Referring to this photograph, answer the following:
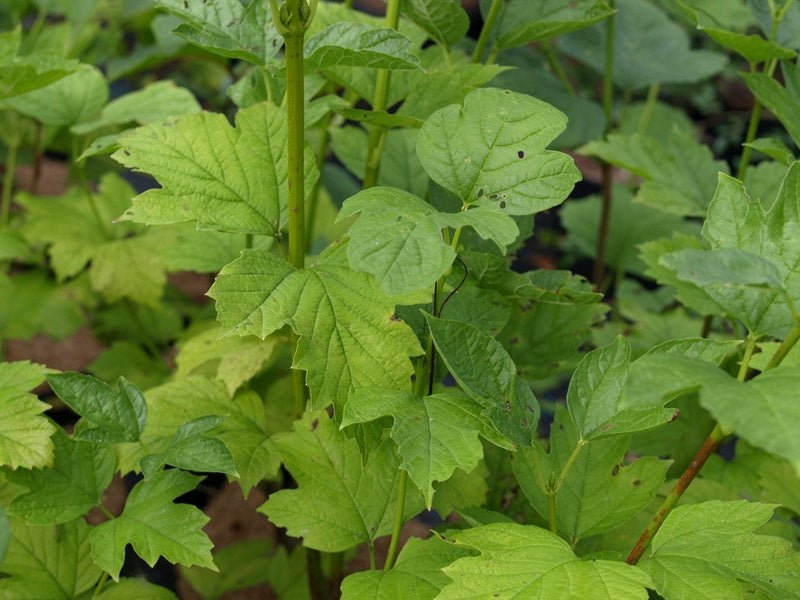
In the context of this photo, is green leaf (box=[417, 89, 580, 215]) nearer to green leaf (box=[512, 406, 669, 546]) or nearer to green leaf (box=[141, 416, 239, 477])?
green leaf (box=[512, 406, 669, 546])

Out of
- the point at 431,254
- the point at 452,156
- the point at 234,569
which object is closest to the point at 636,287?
the point at 234,569

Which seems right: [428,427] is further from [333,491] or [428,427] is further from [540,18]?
[540,18]

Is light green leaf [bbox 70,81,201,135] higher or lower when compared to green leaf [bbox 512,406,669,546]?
higher

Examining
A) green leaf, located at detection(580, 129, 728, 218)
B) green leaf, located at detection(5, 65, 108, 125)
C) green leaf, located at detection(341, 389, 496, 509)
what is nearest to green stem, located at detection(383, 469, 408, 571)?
green leaf, located at detection(341, 389, 496, 509)

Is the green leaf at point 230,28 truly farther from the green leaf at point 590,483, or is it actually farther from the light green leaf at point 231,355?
the green leaf at point 590,483

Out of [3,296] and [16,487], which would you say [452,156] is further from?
[3,296]

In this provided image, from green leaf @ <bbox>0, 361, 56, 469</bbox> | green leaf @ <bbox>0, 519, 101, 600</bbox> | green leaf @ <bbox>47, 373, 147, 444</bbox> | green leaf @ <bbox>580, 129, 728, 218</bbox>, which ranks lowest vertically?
green leaf @ <bbox>0, 519, 101, 600</bbox>
